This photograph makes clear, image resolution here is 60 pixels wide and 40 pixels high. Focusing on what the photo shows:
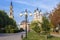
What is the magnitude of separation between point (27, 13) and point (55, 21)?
2713cm

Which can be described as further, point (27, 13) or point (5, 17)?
point (5, 17)

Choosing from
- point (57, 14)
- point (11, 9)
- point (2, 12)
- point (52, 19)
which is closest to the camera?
point (57, 14)

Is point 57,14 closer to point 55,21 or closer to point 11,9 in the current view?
point 55,21

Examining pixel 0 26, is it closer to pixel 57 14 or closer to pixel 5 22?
pixel 5 22

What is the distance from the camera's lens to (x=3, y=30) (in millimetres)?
77688

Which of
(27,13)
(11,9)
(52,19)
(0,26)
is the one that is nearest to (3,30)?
(0,26)

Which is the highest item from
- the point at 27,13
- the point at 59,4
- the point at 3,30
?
the point at 59,4

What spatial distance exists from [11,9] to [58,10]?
219 ft

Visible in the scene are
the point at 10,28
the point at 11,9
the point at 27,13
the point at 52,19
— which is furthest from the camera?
the point at 11,9

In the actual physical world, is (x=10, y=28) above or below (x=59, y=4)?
below

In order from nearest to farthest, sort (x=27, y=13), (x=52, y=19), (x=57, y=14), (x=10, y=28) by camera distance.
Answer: (x=27, y=13) < (x=57, y=14) < (x=52, y=19) < (x=10, y=28)

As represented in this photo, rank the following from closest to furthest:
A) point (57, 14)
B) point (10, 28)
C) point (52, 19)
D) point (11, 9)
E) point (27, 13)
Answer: point (27, 13)
point (57, 14)
point (52, 19)
point (10, 28)
point (11, 9)

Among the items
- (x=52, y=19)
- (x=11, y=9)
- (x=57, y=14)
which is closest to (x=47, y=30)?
(x=57, y=14)

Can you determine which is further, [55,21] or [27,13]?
[55,21]
